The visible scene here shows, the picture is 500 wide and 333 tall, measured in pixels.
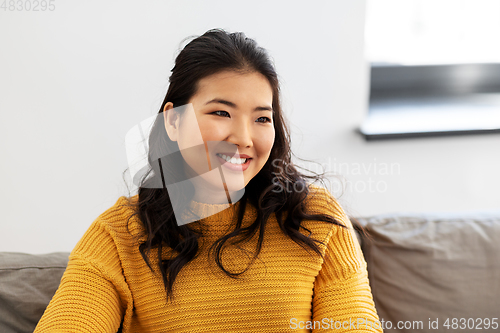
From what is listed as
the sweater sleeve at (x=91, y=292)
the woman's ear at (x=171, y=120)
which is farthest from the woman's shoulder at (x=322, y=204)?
the sweater sleeve at (x=91, y=292)

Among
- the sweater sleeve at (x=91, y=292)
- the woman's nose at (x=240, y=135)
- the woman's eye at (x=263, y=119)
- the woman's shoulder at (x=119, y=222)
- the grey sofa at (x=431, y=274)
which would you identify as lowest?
the grey sofa at (x=431, y=274)

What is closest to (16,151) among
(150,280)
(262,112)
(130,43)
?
(130,43)

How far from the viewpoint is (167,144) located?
1013 mm

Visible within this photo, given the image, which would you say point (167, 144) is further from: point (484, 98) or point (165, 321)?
point (484, 98)

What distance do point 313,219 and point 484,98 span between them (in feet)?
4.05

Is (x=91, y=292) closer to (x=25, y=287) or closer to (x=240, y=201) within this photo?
(x=25, y=287)

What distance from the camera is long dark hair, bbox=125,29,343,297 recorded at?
896mm

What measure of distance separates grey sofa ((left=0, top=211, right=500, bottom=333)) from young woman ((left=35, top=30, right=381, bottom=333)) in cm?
22

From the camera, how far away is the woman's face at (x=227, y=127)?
2.82ft

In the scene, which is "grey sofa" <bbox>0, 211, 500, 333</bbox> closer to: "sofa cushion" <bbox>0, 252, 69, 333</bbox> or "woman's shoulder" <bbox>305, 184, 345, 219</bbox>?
"sofa cushion" <bbox>0, 252, 69, 333</bbox>

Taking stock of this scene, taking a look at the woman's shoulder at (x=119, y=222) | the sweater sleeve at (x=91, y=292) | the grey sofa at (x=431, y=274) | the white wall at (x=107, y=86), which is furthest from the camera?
the white wall at (x=107, y=86)

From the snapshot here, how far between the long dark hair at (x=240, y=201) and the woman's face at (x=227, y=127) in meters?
0.03

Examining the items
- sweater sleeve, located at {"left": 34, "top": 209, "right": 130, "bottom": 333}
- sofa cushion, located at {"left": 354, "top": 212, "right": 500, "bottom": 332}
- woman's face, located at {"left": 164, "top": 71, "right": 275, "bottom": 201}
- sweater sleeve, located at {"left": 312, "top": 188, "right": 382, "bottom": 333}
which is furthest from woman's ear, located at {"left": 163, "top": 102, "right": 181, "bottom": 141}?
sofa cushion, located at {"left": 354, "top": 212, "right": 500, "bottom": 332}

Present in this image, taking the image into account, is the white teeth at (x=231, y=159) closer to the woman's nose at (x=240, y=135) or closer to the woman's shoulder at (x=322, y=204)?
the woman's nose at (x=240, y=135)
